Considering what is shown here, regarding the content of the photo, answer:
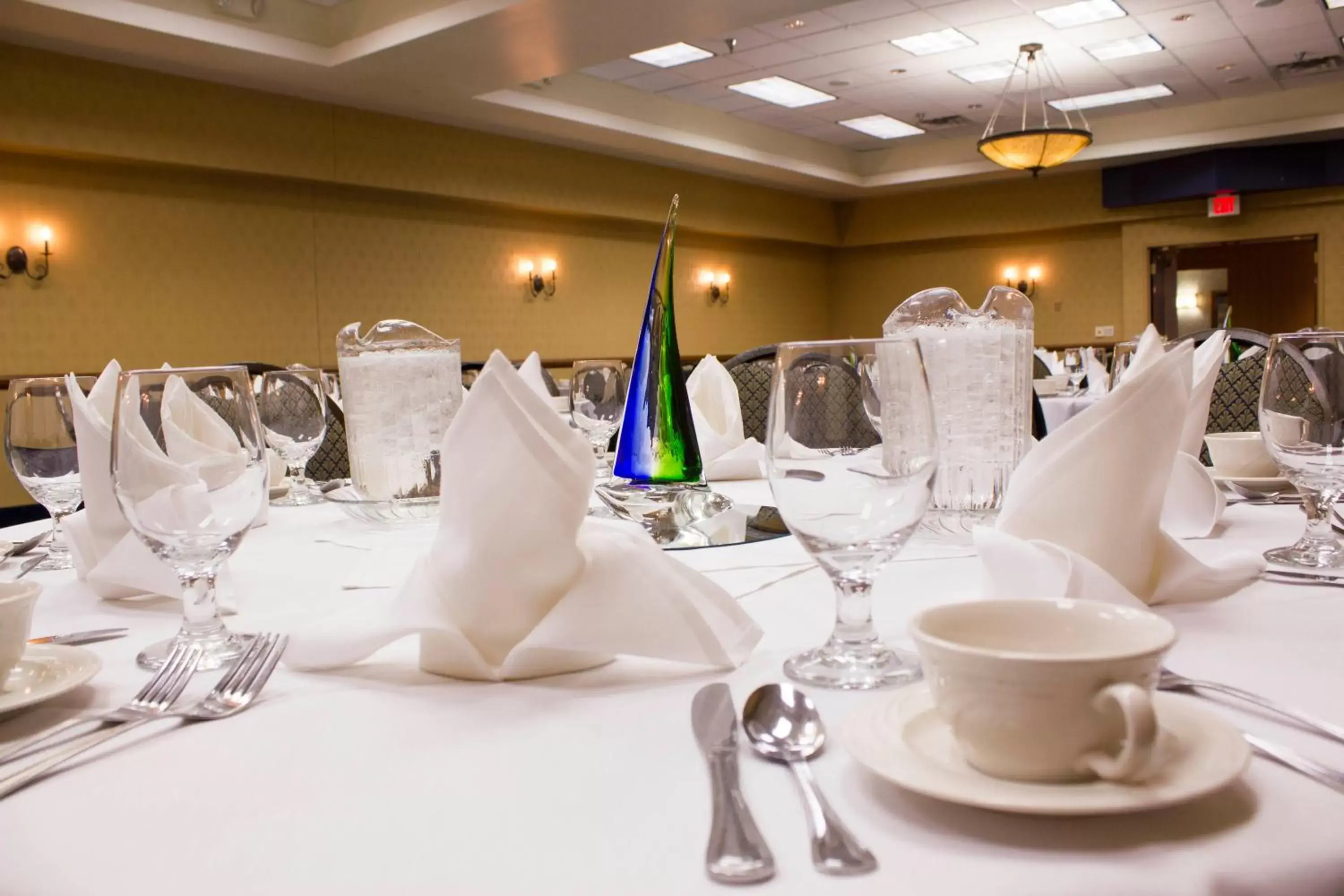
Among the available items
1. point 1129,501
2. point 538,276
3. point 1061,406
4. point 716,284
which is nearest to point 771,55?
point 538,276

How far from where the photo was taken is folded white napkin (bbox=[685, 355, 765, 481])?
193 centimetres

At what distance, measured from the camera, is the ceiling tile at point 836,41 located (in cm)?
811

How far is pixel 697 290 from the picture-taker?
12867 millimetres

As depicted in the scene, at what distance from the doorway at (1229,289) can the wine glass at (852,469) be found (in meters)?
13.0

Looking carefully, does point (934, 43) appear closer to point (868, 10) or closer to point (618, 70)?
point (868, 10)

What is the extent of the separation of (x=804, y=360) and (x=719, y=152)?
10.5 meters

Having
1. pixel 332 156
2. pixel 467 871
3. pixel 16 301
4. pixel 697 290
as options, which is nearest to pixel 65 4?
pixel 16 301

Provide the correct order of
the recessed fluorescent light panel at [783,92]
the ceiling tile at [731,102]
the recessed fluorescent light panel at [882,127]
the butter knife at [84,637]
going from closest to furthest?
the butter knife at [84,637]
the recessed fluorescent light panel at [783,92]
the ceiling tile at [731,102]
the recessed fluorescent light panel at [882,127]

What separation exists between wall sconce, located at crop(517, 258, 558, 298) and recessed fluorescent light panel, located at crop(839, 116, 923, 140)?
3.42 metres

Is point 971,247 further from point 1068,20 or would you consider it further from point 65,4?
point 65,4

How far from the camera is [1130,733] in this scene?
47 cm

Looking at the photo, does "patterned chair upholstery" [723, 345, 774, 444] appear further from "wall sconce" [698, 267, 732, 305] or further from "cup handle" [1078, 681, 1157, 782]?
"wall sconce" [698, 267, 732, 305]

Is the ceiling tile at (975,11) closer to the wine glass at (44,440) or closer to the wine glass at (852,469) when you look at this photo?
the wine glass at (44,440)

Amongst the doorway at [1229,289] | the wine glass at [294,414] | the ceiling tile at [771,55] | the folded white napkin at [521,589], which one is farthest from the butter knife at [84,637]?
the doorway at [1229,289]
